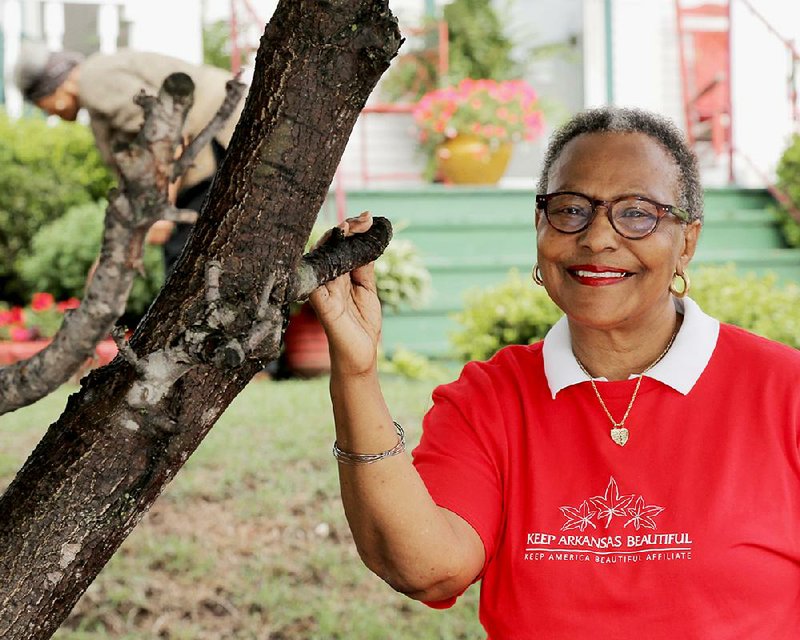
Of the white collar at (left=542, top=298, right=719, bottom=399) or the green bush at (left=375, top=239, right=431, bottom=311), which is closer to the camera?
the white collar at (left=542, top=298, right=719, bottom=399)

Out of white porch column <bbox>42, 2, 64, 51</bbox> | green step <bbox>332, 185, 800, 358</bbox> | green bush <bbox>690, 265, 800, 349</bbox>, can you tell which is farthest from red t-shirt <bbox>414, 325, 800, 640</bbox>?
white porch column <bbox>42, 2, 64, 51</bbox>

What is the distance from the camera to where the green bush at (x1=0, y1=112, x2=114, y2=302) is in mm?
8859

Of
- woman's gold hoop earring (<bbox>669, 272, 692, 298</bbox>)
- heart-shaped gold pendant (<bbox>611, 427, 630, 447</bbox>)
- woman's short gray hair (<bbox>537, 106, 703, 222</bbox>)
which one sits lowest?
heart-shaped gold pendant (<bbox>611, 427, 630, 447</bbox>)

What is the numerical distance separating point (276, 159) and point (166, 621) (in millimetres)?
2524

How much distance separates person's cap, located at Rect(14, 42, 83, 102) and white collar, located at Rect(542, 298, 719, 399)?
3.36 m

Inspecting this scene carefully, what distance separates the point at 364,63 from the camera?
1285mm

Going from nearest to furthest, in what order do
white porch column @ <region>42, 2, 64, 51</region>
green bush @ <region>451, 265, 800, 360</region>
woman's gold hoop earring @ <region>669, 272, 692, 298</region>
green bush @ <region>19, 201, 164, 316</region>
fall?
woman's gold hoop earring @ <region>669, 272, 692, 298</region>
green bush @ <region>451, 265, 800, 360</region>
green bush @ <region>19, 201, 164, 316</region>
white porch column @ <region>42, 2, 64, 51</region>

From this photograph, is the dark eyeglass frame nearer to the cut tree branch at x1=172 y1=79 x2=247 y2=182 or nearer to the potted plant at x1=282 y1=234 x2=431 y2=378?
the cut tree branch at x1=172 y1=79 x2=247 y2=182

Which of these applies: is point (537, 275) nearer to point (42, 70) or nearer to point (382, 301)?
point (42, 70)

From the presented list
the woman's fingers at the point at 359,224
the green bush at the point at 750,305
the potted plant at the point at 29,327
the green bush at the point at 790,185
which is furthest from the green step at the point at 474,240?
the woman's fingers at the point at 359,224

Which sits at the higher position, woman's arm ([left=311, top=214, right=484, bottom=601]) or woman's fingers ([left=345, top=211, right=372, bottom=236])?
woman's fingers ([left=345, top=211, right=372, bottom=236])

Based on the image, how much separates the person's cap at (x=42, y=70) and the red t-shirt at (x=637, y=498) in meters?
3.36

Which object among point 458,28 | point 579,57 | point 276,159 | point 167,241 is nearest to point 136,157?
point 276,159

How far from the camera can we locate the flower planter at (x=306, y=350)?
23.2 feet
